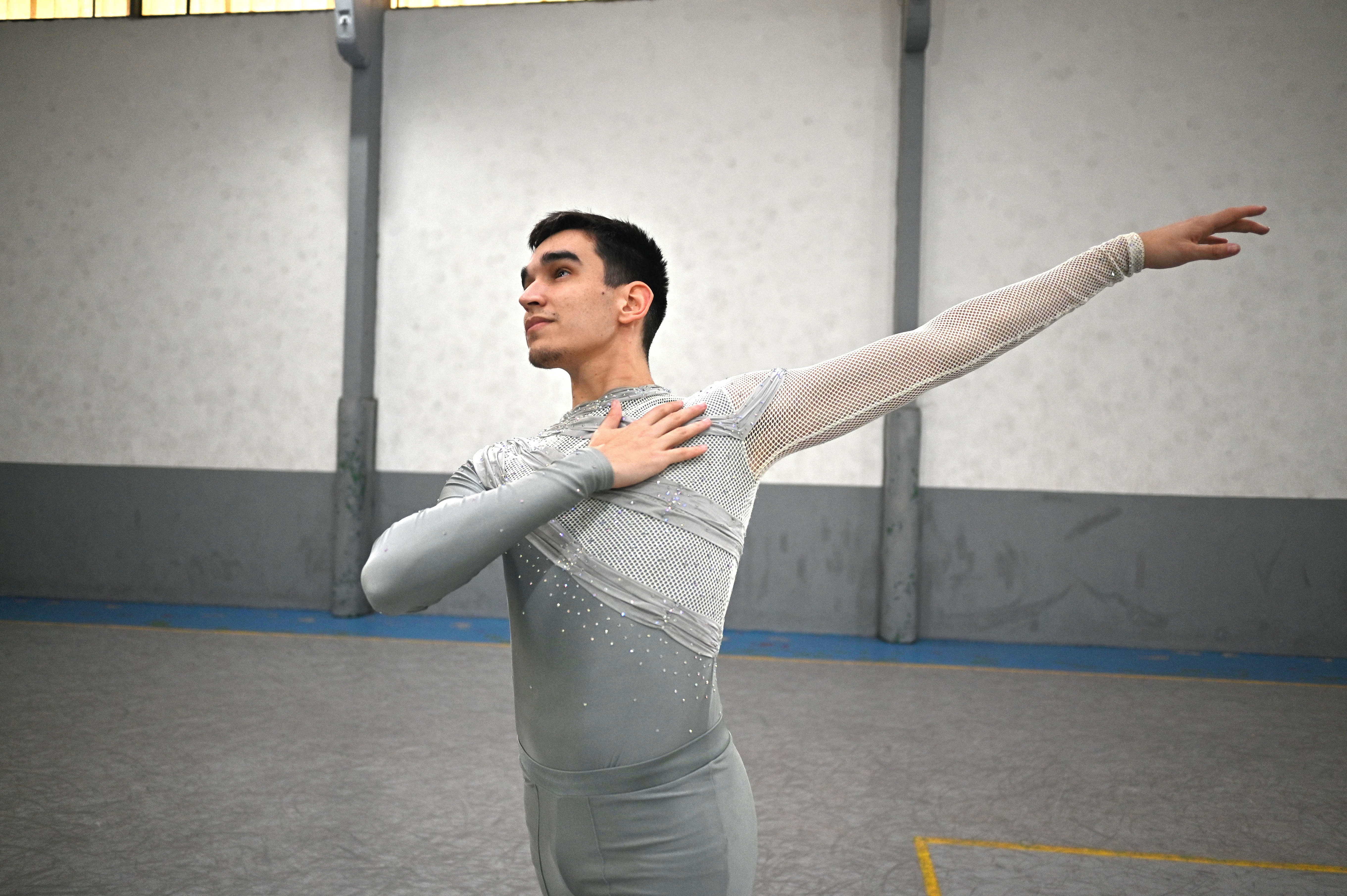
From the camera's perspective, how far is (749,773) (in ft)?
12.3

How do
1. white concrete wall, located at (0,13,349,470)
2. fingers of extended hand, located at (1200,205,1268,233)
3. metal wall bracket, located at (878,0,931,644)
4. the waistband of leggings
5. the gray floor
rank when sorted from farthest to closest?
white concrete wall, located at (0,13,349,470), metal wall bracket, located at (878,0,931,644), the gray floor, fingers of extended hand, located at (1200,205,1268,233), the waistband of leggings

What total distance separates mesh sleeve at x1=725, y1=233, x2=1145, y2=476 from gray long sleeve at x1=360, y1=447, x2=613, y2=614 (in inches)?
14.4

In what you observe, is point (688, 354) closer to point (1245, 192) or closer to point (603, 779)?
point (1245, 192)

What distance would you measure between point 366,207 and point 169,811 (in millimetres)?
4779

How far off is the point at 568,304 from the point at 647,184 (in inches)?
221

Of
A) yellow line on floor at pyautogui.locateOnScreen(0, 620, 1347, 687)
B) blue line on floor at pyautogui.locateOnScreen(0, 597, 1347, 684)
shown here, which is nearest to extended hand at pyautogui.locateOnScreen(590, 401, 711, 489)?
yellow line on floor at pyautogui.locateOnScreen(0, 620, 1347, 687)

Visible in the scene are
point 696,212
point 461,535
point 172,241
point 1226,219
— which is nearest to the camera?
point 461,535

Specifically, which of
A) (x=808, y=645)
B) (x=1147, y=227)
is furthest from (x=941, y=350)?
(x=1147, y=227)

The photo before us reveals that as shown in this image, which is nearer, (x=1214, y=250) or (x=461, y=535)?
(x=461, y=535)

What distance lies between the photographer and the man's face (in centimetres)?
142

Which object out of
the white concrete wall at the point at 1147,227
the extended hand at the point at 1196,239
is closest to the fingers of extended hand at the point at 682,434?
the extended hand at the point at 1196,239

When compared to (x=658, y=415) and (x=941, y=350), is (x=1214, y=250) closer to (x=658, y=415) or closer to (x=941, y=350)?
(x=941, y=350)

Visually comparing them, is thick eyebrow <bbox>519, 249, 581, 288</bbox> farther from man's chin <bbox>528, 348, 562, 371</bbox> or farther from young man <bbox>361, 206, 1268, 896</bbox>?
man's chin <bbox>528, 348, 562, 371</bbox>

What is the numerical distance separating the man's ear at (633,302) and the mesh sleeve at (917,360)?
19 cm
